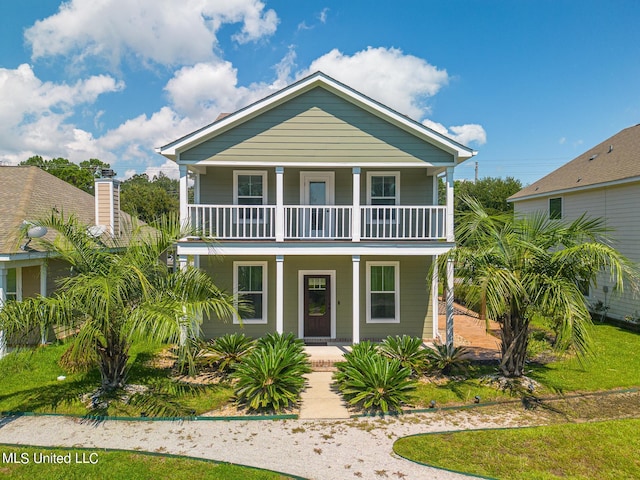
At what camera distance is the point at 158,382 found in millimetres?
7590

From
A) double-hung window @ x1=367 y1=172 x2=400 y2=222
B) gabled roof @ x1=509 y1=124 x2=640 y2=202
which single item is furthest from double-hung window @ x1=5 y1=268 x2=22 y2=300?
gabled roof @ x1=509 y1=124 x2=640 y2=202

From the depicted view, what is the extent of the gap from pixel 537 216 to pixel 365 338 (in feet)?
18.8

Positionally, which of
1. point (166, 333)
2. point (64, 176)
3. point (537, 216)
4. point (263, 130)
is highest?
point (64, 176)

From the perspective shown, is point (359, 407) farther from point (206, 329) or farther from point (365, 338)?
point (206, 329)

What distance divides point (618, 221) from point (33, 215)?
1936cm

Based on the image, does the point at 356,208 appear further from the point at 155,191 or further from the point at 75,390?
the point at 155,191

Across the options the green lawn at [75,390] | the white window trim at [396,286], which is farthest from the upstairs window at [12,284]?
the white window trim at [396,286]

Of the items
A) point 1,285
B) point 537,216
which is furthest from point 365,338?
point 1,285

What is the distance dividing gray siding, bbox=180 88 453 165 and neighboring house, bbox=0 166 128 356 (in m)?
5.52

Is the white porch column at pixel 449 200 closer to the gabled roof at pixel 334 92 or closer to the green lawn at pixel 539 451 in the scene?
the gabled roof at pixel 334 92

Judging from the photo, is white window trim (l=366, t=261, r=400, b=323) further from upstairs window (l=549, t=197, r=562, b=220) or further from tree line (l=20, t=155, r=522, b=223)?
tree line (l=20, t=155, r=522, b=223)

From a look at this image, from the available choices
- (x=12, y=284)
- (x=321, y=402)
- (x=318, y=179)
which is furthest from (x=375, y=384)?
(x=12, y=284)

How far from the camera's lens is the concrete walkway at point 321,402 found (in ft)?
21.2

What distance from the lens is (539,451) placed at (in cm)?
520
